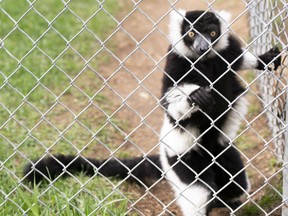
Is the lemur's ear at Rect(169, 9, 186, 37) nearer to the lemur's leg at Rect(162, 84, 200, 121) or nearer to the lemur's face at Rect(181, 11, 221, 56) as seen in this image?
the lemur's face at Rect(181, 11, 221, 56)

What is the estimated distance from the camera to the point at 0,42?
318 cm

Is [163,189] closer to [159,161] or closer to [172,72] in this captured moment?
[159,161]

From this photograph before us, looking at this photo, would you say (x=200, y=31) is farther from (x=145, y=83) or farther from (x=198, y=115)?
(x=145, y=83)

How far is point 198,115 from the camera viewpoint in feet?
11.4

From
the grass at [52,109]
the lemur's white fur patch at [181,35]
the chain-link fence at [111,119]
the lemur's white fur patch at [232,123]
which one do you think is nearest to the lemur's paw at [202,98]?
the chain-link fence at [111,119]

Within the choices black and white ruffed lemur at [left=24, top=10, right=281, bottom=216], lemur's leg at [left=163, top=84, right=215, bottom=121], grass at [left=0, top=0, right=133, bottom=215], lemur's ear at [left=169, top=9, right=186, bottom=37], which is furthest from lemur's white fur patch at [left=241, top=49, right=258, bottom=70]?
grass at [left=0, top=0, right=133, bottom=215]

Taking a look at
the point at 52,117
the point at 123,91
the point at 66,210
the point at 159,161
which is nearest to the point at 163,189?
the point at 159,161

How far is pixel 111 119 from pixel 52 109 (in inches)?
24.7

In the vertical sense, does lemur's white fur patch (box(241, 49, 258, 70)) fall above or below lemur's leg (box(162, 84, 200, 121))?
below

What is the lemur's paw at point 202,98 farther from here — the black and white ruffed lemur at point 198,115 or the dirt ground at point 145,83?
the dirt ground at point 145,83

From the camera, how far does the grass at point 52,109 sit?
11.0 feet

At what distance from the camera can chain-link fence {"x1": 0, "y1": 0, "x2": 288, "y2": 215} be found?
3240 mm

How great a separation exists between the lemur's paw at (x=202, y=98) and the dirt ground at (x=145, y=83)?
452 mm

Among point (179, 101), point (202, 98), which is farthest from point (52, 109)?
point (202, 98)
